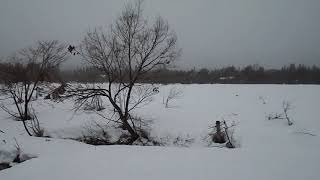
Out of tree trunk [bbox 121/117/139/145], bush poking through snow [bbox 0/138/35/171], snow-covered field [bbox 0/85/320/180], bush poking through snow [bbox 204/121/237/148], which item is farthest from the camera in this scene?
tree trunk [bbox 121/117/139/145]

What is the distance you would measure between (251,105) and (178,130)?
810cm

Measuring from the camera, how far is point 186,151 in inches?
272

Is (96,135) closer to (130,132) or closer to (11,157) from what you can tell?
(130,132)

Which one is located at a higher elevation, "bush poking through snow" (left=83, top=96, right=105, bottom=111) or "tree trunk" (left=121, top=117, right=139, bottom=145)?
"bush poking through snow" (left=83, top=96, right=105, bottom=111)

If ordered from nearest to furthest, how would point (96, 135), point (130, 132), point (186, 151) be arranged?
A: point (186, 151)
point (130, 132)
point (96, 135)

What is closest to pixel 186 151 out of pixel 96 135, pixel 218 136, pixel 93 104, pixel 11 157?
pixel 218 136

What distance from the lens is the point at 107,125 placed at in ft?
47.3

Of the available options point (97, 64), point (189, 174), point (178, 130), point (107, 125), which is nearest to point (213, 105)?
point (178, 130)

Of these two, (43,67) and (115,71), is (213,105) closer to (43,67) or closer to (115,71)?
(115,71)

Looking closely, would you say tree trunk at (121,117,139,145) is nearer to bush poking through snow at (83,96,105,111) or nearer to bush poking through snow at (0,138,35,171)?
bush poking through snow at (83,96,105,111)

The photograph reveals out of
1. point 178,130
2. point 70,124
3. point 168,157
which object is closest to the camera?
point 168,157

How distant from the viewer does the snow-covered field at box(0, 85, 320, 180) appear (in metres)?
5.61

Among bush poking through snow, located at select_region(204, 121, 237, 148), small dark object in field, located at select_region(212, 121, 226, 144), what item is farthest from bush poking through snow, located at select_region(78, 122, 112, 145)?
small dark object in field, located at select_region(212, 121, 226, 144)

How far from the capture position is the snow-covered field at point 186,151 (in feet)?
18.4
